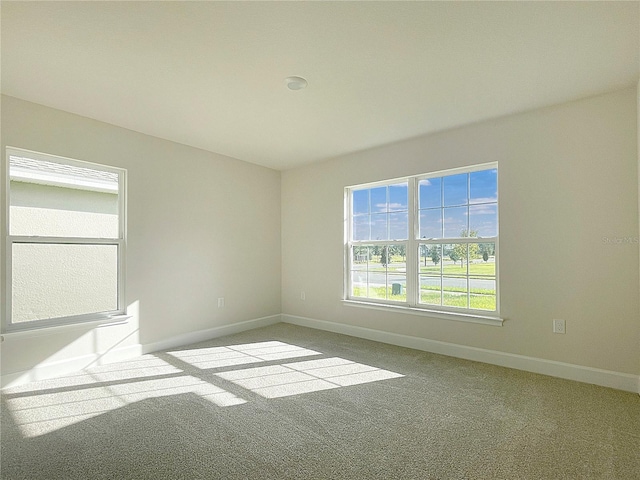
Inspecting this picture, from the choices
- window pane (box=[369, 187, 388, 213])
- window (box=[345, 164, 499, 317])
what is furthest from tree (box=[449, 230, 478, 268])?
window pane (box=[369, 187, 388, 213])

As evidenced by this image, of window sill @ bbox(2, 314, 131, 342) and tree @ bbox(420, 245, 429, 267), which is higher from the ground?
tree @ bbox(420, 245, 429, 267)

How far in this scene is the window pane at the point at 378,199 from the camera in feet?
14.8

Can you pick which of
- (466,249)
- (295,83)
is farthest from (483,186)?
(295,83)

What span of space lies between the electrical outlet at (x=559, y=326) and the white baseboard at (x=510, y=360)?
0.95ft

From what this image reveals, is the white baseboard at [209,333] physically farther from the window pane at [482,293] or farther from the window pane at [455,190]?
the window pane at [455,190]

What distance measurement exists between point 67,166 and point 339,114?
2.74m

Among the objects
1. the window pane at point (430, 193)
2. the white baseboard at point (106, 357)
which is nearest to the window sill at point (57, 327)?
the white baseboard at point (106, 357)

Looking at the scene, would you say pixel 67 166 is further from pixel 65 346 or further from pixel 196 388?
pixel 196 388

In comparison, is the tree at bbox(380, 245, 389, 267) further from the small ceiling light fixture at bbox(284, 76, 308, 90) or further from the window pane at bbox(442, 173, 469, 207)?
the small ceiling light fixture at bbox(284, 76, 308, 90)

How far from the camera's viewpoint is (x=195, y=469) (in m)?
1.82

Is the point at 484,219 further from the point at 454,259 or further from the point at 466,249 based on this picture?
the point at 454,259

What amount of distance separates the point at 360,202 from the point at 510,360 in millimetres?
2582

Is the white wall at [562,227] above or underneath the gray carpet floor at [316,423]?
above

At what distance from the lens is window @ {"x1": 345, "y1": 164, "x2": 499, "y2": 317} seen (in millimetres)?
3658
